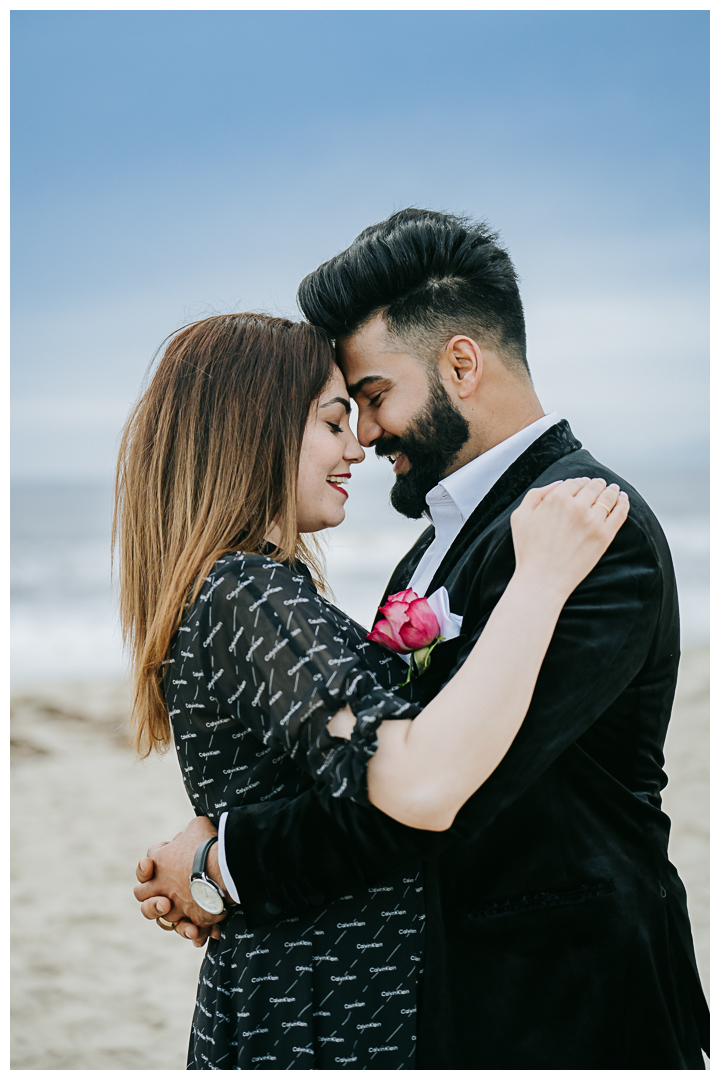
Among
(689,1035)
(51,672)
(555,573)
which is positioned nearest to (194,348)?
(555,573)

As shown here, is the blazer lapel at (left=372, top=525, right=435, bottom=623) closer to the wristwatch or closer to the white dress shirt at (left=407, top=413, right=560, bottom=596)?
the white dress shirt at (left=407, top=413, right=560, bottom=596)

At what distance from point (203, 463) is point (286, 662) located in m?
0.56

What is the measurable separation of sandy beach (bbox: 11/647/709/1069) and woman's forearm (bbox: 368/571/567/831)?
2.69 metres

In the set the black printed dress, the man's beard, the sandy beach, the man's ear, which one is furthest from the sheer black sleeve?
the sandy beach

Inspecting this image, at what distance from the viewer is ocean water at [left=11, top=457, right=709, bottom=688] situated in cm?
1360

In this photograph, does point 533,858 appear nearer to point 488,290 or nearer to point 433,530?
point 433,530

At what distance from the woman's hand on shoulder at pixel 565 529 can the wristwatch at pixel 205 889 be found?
2.90 feet

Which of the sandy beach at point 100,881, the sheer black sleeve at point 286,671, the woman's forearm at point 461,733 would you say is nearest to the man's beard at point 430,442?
the sheer black sleeve at point 286,671

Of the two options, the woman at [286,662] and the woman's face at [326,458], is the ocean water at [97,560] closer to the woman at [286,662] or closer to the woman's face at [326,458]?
the woman's face at [326,458]

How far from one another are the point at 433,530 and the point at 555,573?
1043 millimetres

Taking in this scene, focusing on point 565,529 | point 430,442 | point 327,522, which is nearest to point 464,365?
point 430,442

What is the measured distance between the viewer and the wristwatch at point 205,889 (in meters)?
1.78

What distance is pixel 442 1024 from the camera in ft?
6.06

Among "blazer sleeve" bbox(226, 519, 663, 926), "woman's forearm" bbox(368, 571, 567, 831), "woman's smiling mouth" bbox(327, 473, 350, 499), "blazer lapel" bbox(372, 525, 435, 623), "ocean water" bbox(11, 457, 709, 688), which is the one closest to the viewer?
"woman's forearm" bbox(368, 571, 567, 831)
